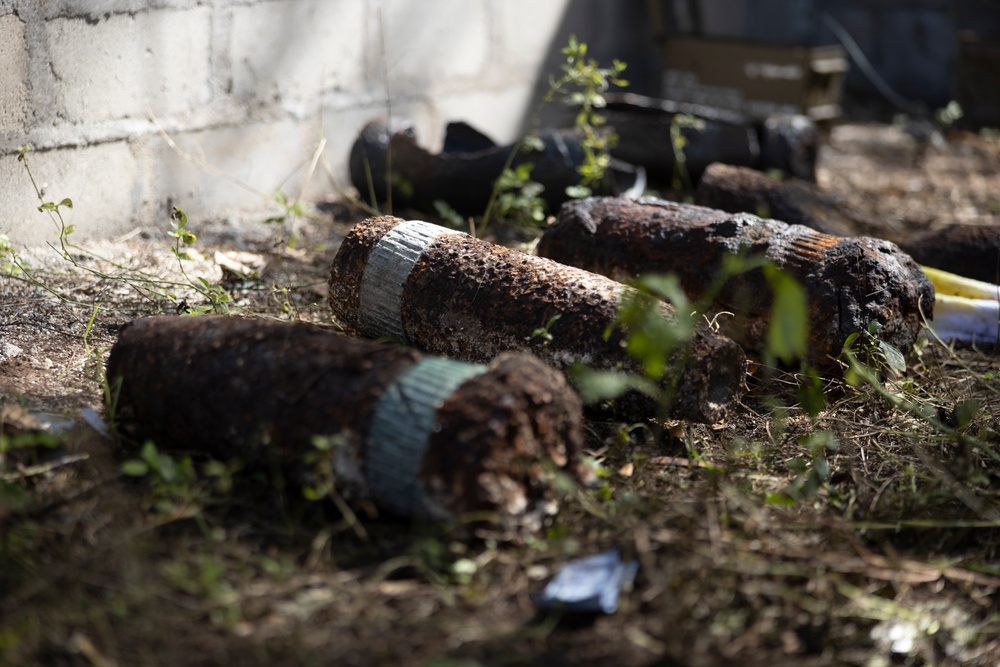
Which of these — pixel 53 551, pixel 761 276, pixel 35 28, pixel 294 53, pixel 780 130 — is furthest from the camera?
pixel 780 130

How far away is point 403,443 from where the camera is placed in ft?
6.13

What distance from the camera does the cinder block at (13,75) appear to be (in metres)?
3.06

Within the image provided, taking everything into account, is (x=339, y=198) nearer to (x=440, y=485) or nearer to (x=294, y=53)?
(x=294, y=53)

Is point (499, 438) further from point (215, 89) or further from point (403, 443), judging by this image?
point (215, 89)

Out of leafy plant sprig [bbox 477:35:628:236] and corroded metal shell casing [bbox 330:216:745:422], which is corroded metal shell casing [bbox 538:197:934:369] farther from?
leafy plant sprig [bbox 477:35:628:236]

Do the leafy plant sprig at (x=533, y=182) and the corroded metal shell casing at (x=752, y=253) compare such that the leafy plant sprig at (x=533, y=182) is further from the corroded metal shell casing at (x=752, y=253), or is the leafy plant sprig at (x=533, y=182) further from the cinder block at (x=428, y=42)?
the cinder block at (x=428, y=42)

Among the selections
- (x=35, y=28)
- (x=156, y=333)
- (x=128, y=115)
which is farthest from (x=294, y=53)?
(x=156, y=333)

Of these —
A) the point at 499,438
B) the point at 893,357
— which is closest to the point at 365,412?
the point at 499,438

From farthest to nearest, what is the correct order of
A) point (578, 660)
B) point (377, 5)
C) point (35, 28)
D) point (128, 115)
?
point (377, 5)
point (128, 115)
point (35, 28)
point (578, 660)

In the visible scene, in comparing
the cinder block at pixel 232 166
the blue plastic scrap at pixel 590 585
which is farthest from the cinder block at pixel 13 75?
the blue plastic scrap at pixel 590 585

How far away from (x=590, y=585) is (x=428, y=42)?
3.57 meters

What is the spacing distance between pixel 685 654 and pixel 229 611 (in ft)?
2.47

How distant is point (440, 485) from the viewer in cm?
183

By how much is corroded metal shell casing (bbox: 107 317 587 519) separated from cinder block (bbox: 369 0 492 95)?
2699 millimetres
